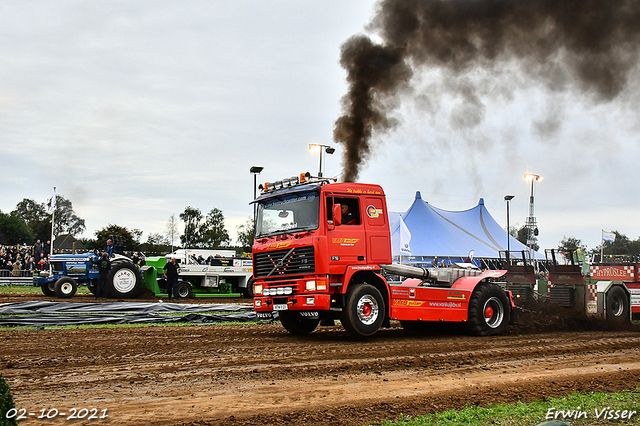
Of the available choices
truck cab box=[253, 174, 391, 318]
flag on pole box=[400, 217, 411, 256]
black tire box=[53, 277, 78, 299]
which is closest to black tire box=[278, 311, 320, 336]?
truck cab box=[253, 174, 391, 318]

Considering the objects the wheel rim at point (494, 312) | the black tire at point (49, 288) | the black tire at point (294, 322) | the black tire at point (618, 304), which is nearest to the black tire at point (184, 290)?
the black tire at point (49, 288)

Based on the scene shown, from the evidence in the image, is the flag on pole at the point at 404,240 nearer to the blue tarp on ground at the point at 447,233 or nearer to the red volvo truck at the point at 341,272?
the blue tarp on ground at the point at 447,233

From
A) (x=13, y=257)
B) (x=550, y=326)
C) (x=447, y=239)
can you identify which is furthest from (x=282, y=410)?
(x=13, y=257)

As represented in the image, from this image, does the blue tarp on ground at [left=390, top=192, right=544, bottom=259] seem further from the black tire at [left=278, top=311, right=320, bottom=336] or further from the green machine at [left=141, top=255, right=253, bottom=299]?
the black tire at [left=278, top=311, right=320, bottom=336]

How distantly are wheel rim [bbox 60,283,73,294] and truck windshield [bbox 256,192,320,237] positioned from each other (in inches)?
538

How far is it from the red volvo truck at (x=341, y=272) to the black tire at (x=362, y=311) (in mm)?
19

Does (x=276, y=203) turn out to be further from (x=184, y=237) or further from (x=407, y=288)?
(x=184, y=237)

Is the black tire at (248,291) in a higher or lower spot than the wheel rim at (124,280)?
lower

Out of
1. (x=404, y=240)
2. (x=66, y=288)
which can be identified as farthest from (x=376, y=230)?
(x=404, y=240)

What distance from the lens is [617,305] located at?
52.7 feet

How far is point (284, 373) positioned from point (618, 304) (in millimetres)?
12250

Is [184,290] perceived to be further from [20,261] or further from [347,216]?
[20,261]

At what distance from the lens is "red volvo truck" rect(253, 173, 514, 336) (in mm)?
10875

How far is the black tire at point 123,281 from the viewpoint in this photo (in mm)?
21969
